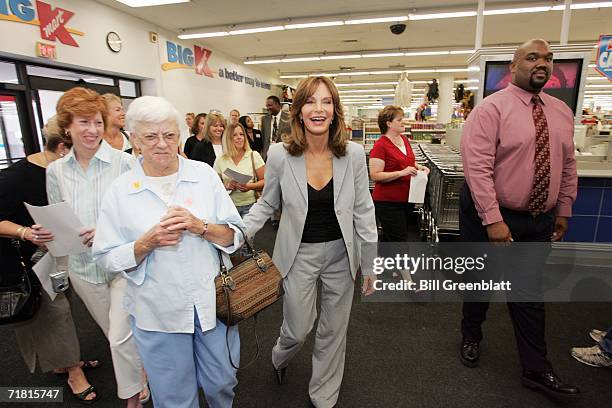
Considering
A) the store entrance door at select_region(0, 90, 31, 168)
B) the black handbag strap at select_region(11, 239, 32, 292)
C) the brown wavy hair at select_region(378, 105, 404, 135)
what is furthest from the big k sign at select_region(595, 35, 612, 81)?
the store entrance door at select_region(0, 90, 31, 168)

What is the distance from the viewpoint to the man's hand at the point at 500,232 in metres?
2.00

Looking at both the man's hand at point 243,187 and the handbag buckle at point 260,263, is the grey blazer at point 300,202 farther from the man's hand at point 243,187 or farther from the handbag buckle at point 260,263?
the man's hand at point 243,187

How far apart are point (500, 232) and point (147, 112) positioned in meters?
1.90

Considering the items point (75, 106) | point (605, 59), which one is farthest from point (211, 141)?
point (605, 59)

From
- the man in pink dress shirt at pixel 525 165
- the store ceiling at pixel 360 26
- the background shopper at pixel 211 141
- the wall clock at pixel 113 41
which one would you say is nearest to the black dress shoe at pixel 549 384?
the man in pink dress shirt at pixel 525 165

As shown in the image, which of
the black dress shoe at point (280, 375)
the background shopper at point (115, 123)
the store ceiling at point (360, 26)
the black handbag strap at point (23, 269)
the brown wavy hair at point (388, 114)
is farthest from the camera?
the store ceiling at point (360, 26)

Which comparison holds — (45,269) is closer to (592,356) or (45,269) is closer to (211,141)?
(211,141)

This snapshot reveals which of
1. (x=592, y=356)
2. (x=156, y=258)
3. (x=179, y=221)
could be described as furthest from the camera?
(x=592, y=356)

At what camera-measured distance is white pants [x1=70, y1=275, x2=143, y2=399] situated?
1.74 m

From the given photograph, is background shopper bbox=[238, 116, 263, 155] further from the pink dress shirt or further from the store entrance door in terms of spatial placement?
the pink dress shirt

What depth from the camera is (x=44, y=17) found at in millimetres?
5762

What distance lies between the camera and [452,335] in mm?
2725

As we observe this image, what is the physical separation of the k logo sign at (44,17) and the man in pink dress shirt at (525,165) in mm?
6643

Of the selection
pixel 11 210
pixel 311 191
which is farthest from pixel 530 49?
pixel 11 210
